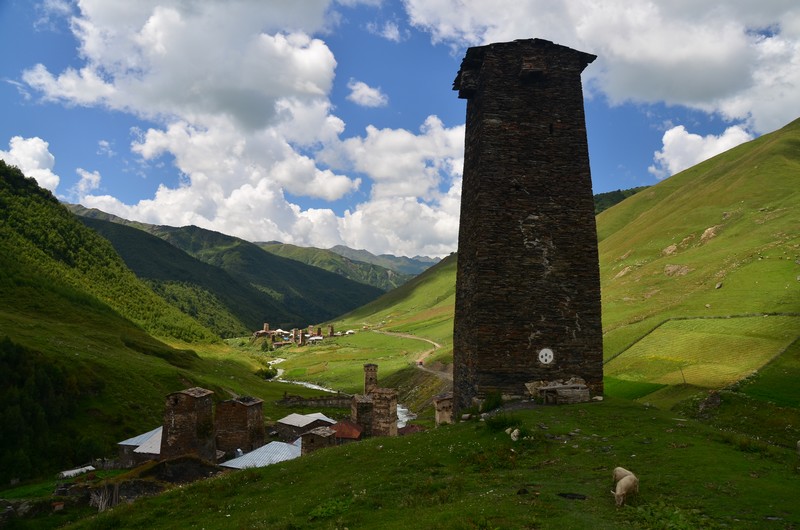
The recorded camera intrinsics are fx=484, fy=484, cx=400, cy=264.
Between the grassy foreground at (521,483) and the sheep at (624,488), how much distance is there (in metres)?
0.18

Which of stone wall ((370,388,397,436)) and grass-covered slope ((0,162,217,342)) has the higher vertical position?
grass-covered slope ((0,162,217,342))

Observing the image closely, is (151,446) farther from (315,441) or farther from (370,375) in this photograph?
(370,375)

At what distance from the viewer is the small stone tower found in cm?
3634

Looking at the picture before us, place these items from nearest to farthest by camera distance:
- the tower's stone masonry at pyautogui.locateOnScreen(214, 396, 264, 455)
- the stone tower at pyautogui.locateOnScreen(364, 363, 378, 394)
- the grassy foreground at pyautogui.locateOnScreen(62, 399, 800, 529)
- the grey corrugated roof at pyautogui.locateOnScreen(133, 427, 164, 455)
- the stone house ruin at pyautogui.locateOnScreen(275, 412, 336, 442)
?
the grassy foreground at pyautogui.locateOnScreen(62, 399, 800, 529)
the grey corrugated roof at pyautogui.locateOnScreen(133, 427, 164, 455)
the tower's stone masonry at pyautogui.locateOnScreen(214, 396, 264, 455)
the stone house ruin at pyautogui.locateOnScreen(275, 412, 336, 442)
the stone tower at pyautogui.locateOnScreen(364, 363, 378, 394)

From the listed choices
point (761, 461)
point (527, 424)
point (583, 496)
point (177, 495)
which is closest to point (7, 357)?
point (177, 495)

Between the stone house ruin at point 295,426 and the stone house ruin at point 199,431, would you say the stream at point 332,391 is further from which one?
the stone house ruin at point 199,431

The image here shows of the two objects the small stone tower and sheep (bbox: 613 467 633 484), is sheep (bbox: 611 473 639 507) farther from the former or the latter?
the small stone tower

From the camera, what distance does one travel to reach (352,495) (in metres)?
13.6

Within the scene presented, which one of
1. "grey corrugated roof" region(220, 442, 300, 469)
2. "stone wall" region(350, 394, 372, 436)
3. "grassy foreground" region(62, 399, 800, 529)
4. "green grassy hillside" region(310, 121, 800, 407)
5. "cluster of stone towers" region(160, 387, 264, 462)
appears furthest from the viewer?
"stone wall" region(350, 394, 372, 436)

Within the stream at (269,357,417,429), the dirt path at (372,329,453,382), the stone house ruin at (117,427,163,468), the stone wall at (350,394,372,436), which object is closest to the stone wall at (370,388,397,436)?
the stone wall at (350,394,372,436)

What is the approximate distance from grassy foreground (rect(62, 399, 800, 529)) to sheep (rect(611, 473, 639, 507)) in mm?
177

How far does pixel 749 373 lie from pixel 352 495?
37.7 m

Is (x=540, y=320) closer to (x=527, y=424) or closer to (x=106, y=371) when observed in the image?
(x=527, y=424)

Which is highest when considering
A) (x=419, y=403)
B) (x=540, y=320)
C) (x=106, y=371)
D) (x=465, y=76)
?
(x=465, y=76)
